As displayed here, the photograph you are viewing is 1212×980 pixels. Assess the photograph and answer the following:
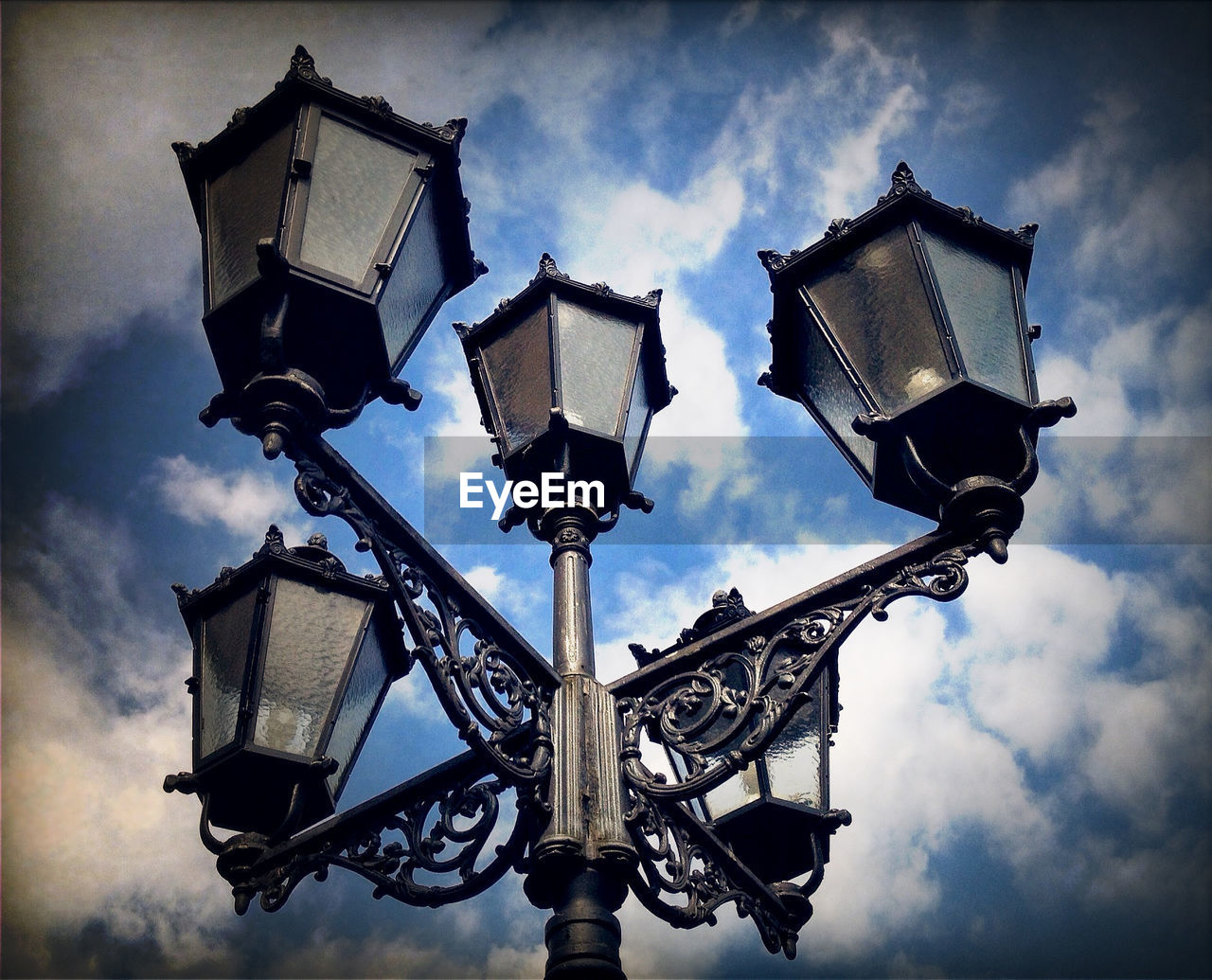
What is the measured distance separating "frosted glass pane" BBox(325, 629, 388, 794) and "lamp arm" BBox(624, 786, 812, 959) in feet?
3.73

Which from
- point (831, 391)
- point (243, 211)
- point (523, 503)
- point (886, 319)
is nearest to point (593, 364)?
point (523, 503)

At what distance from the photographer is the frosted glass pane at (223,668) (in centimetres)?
420

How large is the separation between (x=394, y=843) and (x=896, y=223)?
2643 mm

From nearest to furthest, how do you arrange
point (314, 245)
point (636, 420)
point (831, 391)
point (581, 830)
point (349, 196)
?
point (581, 830) < point (314, 245) < point (349, 196) < point (831, 391) < point (636, 420)

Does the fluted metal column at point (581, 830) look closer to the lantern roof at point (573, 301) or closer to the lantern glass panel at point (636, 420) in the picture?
the lantern glass panel at point (636, 420)

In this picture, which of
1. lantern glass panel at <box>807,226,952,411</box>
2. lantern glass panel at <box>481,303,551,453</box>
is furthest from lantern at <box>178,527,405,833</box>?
lantern glass panel at <box>807,226,952,411</box>

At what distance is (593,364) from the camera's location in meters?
4.62

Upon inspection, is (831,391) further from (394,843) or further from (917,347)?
(394,843)

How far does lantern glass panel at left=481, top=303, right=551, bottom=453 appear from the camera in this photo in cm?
446

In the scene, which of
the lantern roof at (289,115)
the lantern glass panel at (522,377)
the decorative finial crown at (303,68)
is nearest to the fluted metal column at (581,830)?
the lantern glass panel at (522,377)

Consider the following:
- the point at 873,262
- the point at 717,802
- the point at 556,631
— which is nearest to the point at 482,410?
the point at 556,631

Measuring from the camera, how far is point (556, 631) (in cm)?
419

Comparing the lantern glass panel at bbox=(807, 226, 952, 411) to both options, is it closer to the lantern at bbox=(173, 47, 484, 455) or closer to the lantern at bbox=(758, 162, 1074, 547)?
the lantern at bbox=(758, 162, 1074, 547)

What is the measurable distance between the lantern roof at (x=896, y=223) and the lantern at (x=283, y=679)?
1.85m
